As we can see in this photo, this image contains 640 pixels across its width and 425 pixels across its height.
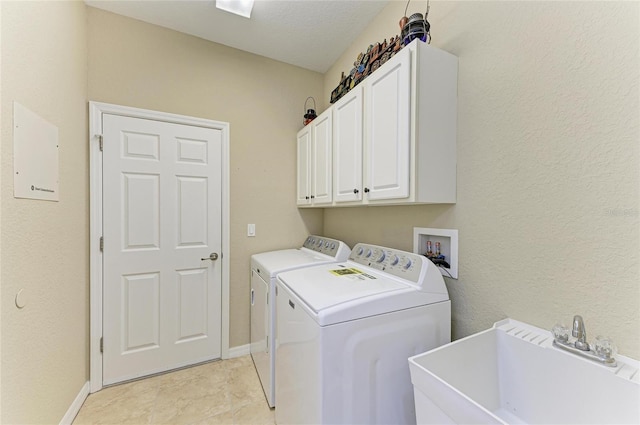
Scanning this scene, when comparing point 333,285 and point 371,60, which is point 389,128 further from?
point 333,285

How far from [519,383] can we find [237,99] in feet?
8.81

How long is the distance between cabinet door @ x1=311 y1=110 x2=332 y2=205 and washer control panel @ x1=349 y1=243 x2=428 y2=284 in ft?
1.56

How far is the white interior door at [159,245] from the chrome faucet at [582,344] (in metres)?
2.23

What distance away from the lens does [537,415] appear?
942mm

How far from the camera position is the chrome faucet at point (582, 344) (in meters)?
0.79

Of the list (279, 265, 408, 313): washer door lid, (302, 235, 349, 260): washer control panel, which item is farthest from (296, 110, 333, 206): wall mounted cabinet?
(279, 265, 408, 313): washer door lid

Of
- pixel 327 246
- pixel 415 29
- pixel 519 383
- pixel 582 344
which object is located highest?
pixel 415 29

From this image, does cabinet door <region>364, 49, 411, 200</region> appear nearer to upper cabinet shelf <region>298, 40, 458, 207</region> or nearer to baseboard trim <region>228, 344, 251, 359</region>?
upper cabinet shelf <region>298, 40, 458, 207</region>

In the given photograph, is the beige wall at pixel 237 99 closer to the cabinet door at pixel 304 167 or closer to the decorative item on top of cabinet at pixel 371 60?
the cabinet door at pixel 304 167

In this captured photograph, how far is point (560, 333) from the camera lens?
90 cm

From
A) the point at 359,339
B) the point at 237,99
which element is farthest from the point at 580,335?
the point at 237,99

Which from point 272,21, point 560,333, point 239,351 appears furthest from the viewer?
point 239,351

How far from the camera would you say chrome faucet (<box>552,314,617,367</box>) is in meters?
0.79

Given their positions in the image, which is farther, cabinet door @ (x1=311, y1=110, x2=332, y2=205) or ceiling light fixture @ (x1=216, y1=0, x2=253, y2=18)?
cabinet door @ (x1=311, y1=110, x2=332, y2=205)
